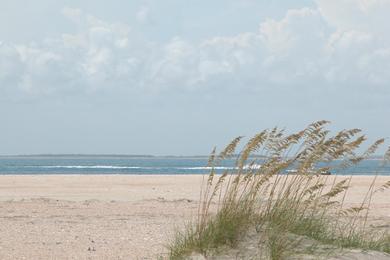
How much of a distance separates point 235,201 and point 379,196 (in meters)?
19.0

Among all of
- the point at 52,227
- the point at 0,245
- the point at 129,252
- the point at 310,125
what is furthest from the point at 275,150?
the point at 52,227

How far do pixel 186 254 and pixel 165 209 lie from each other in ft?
37.3

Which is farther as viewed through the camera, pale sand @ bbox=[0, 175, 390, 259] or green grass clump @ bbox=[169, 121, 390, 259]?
pale sand @ bbox=[0, 175, 390, 259]

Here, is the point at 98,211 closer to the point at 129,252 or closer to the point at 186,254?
the point at 129,252

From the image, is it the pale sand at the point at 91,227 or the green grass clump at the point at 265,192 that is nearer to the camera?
the green grass clump at the point at 265,192

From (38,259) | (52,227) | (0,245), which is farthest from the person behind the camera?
(52,227)

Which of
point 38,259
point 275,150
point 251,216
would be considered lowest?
point 38,259

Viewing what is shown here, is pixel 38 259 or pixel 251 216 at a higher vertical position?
pixel 251 216

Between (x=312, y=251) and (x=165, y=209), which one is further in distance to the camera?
(x=165, y=209)

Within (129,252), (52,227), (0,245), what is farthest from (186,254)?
(52,227)

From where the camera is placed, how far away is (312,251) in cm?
744

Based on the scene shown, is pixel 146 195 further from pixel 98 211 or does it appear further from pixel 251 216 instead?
pixel 251 216

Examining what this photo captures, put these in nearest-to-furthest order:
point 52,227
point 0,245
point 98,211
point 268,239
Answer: point 268,239 → point 0,245 → point 52,227 → point 98,211

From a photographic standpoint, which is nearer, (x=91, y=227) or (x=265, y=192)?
(x=265, y=192)
